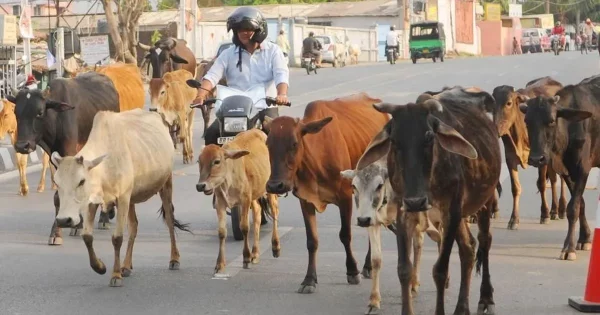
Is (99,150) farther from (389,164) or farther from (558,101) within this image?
(558,101)

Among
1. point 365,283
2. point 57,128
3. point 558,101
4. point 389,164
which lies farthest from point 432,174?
point 57,128

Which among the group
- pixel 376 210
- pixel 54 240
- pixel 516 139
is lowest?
pixel 54 240

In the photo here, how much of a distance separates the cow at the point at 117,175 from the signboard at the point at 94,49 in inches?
649

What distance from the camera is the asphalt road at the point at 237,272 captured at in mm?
8945

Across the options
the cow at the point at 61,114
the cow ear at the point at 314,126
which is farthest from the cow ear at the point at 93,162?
the cow at the point at 61,114

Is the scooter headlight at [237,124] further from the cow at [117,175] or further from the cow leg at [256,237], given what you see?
the cow leg at [256,237]

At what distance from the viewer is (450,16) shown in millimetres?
101688

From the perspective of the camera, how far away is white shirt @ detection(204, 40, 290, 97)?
1167 centimetres

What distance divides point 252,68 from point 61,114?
247cm

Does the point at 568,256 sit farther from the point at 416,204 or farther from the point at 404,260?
the point at 416,204

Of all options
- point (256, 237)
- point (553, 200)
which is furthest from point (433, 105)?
point (553, 200)

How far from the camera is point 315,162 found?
31.1 ft

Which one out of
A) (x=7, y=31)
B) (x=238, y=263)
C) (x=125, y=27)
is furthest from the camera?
(x=125, y=27)

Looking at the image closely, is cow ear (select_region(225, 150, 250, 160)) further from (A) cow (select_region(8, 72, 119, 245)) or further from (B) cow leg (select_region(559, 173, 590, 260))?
(B) cow leg (select_region(559, 173, 590, 260))
